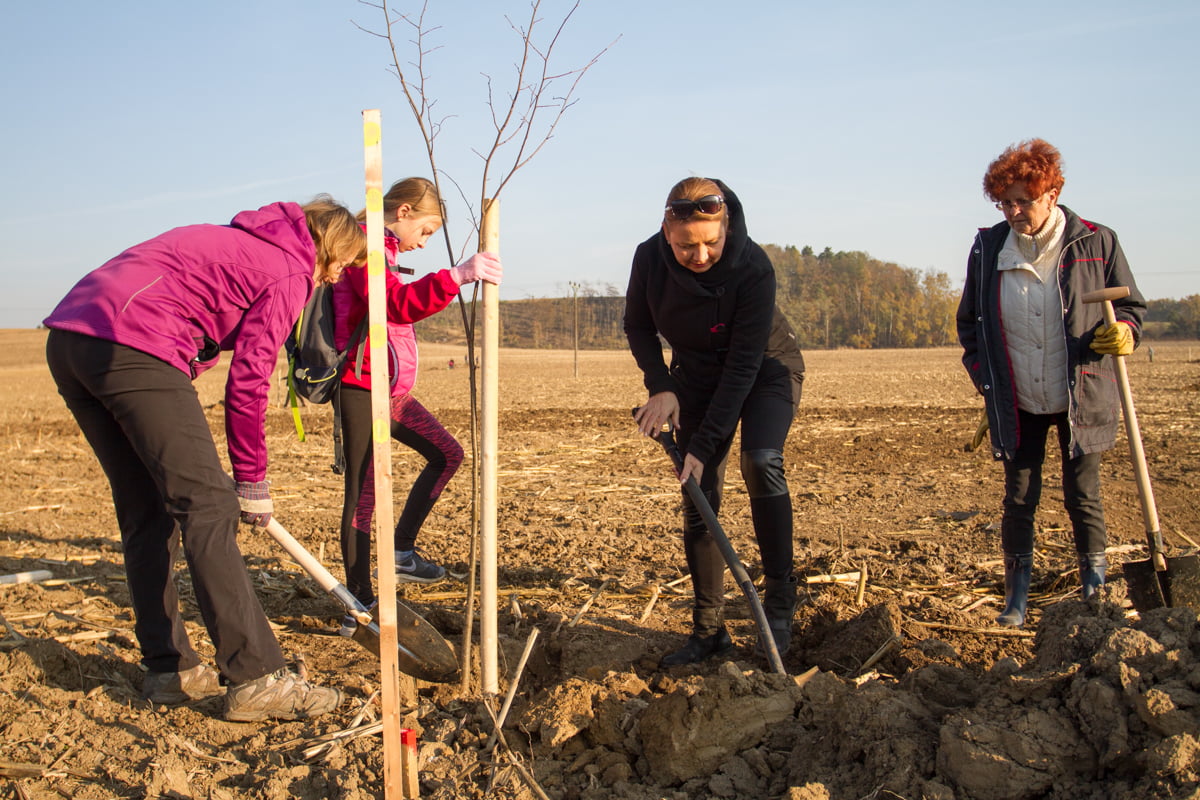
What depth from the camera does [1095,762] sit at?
87.4 inches

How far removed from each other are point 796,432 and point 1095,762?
31.4ft

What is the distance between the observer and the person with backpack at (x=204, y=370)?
272cm

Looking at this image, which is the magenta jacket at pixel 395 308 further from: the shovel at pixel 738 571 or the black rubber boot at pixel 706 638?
the black rubber boot at pixel 706 638

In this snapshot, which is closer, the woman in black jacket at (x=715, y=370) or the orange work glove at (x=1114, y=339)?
the woman in black jacket at (x=715, y=370)

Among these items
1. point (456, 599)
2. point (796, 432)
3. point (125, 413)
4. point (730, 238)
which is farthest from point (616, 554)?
point (796, 432)

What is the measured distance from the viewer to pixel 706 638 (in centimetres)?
360

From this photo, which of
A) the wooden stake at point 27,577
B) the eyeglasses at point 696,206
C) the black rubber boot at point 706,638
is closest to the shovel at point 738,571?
the black rubber boot at point 706,638

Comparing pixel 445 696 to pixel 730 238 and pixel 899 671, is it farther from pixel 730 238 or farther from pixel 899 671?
pixel 730 238

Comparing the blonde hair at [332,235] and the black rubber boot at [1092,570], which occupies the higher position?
the blonde hair at [332,235]

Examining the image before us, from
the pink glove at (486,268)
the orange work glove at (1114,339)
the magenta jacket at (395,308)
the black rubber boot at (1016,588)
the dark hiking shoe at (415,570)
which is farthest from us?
the dark hiking shoe at (415,570)

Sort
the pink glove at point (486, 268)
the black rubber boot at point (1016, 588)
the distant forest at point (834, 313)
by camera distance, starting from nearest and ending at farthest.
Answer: the pink glove at point (486, 268) → the black rubber boot at point (1016, 588) → the distant forest at point (834, 313)

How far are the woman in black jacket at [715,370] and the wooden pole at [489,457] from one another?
2.32 ft

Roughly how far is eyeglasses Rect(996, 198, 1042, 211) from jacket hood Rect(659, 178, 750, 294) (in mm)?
1228

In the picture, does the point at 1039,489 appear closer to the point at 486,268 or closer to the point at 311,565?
the point at 486,268
